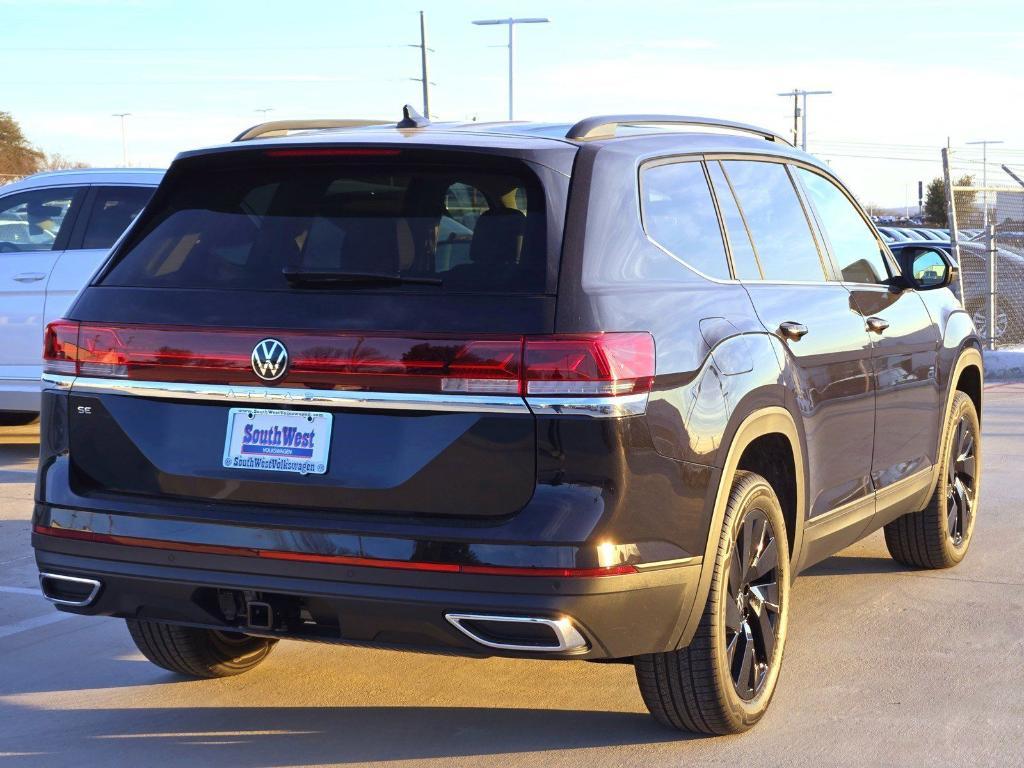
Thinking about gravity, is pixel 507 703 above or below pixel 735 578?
below

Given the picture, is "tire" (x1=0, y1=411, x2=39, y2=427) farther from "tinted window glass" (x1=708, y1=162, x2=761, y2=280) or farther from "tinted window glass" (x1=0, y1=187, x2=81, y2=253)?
"tinted window glass" (x1=708, y1=162, x2=761, y2=280)

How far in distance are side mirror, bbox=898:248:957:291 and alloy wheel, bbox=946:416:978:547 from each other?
817 millimetres

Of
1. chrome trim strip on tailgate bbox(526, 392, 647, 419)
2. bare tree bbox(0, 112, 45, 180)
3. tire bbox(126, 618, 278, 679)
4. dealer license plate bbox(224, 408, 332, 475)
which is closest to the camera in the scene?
chrome trim strip on tailgate bbox(526, 392, 647, 419)

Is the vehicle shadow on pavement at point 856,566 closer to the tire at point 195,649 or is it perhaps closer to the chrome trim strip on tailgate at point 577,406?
the tire at point 195,649

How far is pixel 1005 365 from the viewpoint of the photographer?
15883 millimetres

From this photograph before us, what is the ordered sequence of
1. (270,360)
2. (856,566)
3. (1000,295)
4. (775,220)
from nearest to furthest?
(270,360) < (775,220) < (856,566) < (1000,295)

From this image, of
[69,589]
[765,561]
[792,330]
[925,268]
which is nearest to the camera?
[69,589]

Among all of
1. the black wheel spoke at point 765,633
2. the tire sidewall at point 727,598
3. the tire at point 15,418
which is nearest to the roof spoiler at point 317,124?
the tire sidewall at point 727,598

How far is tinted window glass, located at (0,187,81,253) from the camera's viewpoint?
983cm

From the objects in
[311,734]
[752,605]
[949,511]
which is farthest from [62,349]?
[949,511]

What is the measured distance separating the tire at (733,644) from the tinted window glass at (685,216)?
0.67 meters

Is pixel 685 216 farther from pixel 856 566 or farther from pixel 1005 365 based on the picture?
pixel 1005 365

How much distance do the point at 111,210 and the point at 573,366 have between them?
6834 millimetres

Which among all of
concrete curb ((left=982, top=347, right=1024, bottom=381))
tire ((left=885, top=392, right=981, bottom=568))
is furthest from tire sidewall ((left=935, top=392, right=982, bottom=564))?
concrete curb ((left=982, top=347, right=1024, bottom=381))
